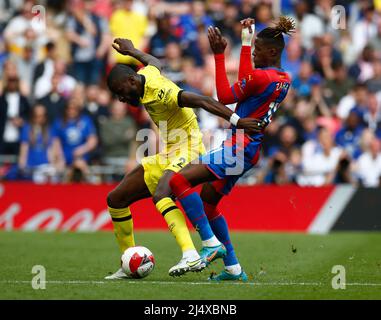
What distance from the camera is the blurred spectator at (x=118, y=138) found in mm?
19453

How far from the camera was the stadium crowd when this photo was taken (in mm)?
19062

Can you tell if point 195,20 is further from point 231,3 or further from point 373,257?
point 373,257

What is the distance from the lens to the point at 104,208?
1838cm

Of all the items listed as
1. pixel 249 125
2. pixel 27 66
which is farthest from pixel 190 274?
pixel 27 66

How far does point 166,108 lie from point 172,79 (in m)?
9.15

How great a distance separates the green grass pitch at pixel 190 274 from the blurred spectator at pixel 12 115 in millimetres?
2685

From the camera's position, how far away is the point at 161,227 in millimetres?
18625

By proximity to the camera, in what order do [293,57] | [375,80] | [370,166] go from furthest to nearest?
[293,57] → [375,80] → [370,166]

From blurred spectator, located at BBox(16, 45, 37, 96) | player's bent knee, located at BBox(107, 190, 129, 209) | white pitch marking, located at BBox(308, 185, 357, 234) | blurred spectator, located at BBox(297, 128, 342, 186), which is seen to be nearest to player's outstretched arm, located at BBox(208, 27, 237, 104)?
player's bent knee, located at BBox(107, 190, 129, 209)

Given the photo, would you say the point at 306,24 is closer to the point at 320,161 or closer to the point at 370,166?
the point at 320,161

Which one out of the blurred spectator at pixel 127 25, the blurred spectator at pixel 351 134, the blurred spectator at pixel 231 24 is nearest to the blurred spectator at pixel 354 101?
the blurred spectator at pixel 351 134
